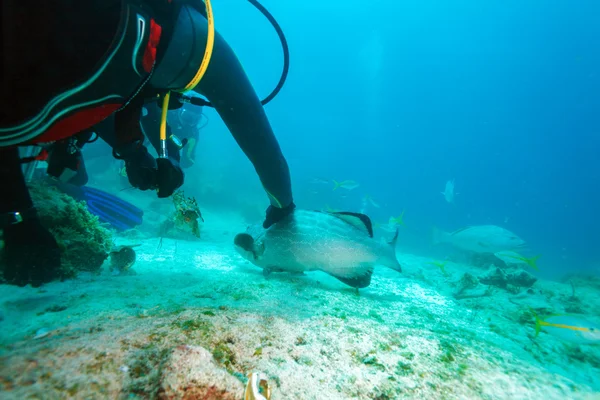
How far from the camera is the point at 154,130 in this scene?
3.02 m

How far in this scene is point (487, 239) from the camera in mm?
10305

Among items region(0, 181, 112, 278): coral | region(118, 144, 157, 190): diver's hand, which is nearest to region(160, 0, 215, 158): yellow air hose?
region(118, 144, 157, 190): diver's hand

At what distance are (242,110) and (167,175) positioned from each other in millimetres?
858

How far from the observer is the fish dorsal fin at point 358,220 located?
12.9 feet

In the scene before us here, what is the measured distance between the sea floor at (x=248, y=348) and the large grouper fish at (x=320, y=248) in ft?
2.54

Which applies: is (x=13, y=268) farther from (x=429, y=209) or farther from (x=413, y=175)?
(x=413, y=175)

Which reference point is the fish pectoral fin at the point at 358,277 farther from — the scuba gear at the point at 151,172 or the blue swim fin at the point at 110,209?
the blue swim fin at the point at 110,209

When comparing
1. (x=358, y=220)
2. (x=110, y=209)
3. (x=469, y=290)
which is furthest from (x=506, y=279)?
(x=110, y=209)

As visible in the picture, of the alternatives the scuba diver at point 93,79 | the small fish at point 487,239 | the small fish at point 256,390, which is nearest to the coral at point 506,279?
the small fish at point 487,239

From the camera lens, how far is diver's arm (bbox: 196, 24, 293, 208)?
1926mm

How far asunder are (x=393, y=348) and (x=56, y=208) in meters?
3.61

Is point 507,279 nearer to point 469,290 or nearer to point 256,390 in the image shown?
point 469,290

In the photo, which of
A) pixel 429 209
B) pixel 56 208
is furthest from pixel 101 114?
pixel 429 209

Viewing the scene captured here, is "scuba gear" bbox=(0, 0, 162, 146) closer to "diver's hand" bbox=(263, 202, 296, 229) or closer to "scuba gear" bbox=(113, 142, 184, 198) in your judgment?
"scuba gear" bbox=(113, 142, 184, 198)
